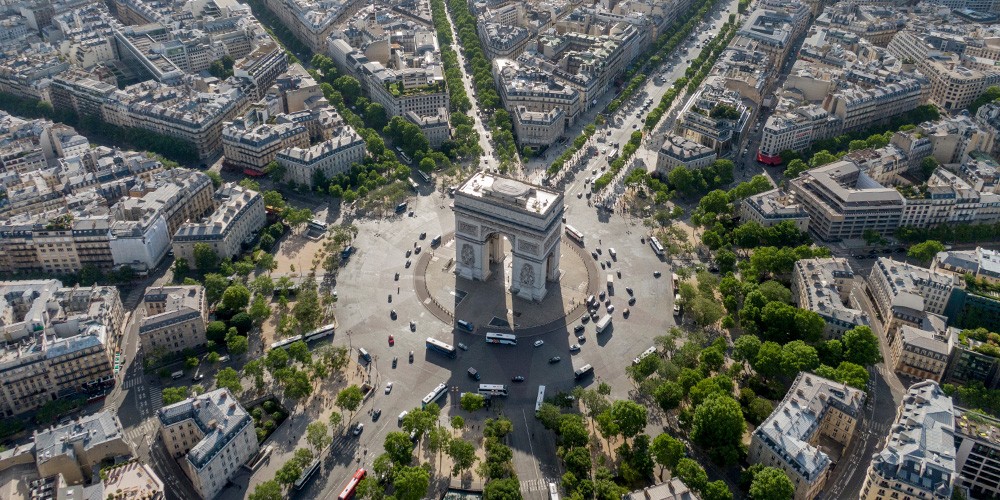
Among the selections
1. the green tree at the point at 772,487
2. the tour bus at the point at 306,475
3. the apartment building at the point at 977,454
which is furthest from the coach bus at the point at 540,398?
the apartment building at the point at 977,454

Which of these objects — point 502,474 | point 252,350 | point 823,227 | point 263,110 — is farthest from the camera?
point 263,110

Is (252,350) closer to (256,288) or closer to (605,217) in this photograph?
(256,288)

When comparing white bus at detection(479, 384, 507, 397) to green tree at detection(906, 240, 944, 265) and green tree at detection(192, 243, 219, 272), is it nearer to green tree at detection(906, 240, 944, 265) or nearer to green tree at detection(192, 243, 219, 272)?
green tree at detection(192, 243, 219, 272)

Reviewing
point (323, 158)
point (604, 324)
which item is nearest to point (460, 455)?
point (604, 324)

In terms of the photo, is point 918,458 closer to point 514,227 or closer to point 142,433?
point 514,227

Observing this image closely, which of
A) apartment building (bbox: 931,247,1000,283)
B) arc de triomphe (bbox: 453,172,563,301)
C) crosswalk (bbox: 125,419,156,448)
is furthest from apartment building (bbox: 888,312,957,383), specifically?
crosswalk (bbox: 125,419,156,448)

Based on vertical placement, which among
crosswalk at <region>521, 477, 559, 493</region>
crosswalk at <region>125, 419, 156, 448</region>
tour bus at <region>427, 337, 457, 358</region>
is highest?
crosswalk at <region>125, 419, 156, 448</region>

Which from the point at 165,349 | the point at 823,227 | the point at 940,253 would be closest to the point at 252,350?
the point at 165,349

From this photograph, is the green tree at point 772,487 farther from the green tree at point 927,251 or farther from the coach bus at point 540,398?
the green tree at point 927,251
